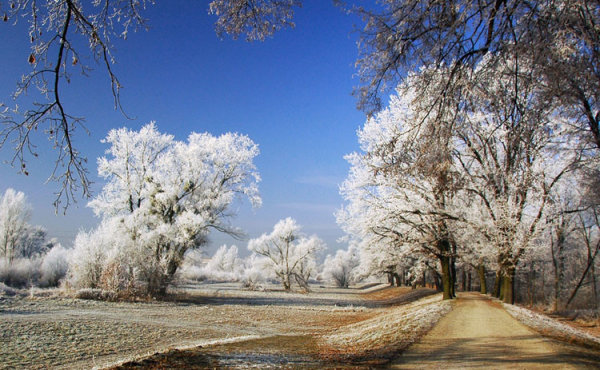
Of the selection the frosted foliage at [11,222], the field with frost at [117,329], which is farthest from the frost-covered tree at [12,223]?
the field with frost at [117,329]

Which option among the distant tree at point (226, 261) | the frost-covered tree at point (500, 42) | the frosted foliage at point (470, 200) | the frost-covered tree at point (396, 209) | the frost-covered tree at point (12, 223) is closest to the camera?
the frost-covered tree at point (500, 42)

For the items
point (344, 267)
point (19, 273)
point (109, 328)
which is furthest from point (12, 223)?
point (344, 267)

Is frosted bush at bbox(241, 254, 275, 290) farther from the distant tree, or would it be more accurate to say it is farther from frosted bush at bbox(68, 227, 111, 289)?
the distant tree

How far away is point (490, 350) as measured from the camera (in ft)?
23.0

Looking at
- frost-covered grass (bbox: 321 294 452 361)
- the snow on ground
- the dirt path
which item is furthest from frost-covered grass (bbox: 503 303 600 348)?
the snow on ground

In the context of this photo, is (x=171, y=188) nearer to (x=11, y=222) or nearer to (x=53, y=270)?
(x=53, y=270)

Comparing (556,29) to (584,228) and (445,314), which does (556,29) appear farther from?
(584,228)

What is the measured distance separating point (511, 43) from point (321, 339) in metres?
8.58

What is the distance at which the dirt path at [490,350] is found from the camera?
609 centimetres

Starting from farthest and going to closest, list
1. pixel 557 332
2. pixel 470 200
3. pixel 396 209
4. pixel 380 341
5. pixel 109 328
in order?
1. pixel 396 209
2. pixel 470 200
3. pixel 109 328
4. pixel 557 332
5. pixel 380 341

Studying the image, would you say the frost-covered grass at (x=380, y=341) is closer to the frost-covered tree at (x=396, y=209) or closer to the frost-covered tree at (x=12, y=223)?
the frost-covered tree at (x=396, y=209)

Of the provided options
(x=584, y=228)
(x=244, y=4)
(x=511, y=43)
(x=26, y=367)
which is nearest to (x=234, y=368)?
(x=26, y=367)

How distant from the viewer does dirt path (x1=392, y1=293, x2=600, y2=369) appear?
6.09 metres

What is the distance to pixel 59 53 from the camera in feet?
12.1
